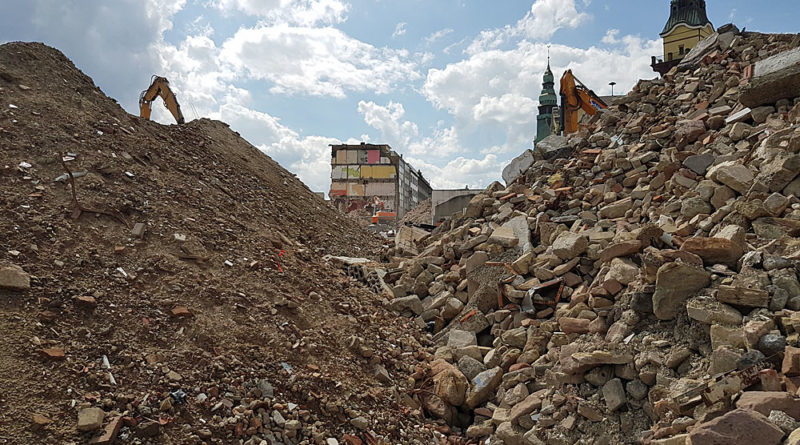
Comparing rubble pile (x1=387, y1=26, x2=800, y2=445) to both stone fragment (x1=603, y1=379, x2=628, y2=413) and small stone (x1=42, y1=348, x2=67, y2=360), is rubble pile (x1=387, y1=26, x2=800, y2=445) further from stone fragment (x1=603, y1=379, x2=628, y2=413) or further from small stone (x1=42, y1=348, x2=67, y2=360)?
small stone (x1=42, y1=348, x2=67, y2=360)

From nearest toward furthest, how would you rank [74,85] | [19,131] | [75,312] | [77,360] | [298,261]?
Result: [77,360] < [75,312] < [19,131] < [298,261] < [74,85]

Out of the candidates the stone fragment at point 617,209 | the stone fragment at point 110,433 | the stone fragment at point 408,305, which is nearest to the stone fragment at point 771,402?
the stone fragment at point 617,209

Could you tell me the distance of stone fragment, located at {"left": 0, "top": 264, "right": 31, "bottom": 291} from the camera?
403 centimetres

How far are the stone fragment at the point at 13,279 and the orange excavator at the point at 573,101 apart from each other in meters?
10.4

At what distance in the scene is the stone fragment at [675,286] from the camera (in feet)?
13.7

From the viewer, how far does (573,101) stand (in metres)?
11.7

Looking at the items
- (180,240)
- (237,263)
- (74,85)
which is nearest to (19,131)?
(74,85)

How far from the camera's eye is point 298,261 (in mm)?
6824

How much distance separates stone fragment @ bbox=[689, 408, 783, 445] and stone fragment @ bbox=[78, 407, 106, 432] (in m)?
3.86

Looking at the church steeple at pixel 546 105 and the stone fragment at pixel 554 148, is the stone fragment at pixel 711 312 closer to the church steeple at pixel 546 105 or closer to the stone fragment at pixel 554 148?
the stone fragment at pixel 554 148

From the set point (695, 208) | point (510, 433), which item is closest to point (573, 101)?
point (695, 208)

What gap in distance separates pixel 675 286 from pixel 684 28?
135 ft

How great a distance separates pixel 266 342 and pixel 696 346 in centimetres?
375

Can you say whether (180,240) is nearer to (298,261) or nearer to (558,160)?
(298,261)
